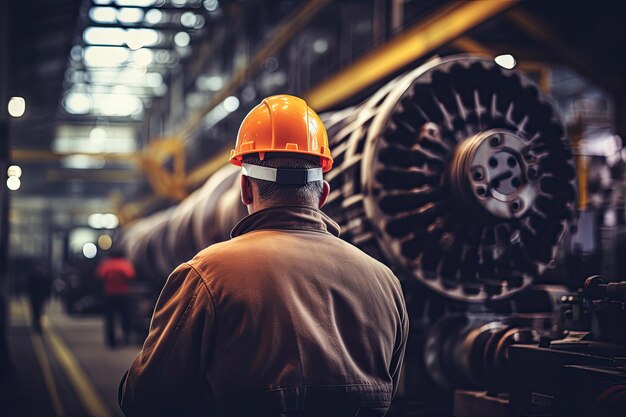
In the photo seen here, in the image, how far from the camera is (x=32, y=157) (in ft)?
88.7

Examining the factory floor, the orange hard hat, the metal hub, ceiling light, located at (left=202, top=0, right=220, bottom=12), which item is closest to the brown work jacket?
the orange hard hat

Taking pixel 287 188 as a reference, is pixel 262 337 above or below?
below

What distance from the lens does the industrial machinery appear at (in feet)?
16.2

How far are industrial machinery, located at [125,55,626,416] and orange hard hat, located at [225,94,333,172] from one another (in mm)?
2014

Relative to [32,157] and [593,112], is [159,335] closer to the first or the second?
[593,112]

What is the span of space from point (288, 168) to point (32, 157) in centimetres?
2592

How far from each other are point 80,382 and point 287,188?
27.6 ft

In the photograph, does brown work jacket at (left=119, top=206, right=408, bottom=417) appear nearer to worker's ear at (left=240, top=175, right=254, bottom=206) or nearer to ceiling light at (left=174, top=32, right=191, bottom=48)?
worker's ear at (left=240, top=175, right=254, bottom=206)

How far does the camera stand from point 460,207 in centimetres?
501

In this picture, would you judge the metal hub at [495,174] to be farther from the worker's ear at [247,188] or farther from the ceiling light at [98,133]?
the ceiling light at [98,133]

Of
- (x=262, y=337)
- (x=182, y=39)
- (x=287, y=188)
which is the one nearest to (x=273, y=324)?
(x=262, y=337)

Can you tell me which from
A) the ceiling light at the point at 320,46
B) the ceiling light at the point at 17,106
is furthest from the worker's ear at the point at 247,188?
the ceiling light at the point at 320,46

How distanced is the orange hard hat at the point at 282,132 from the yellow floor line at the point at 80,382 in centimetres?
562

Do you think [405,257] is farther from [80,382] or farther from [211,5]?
[211,5]
